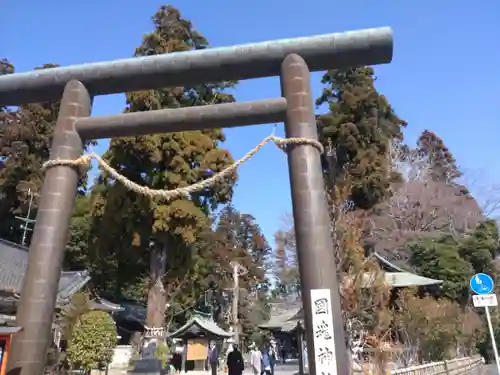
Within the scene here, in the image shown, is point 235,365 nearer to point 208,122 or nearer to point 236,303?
point 208,122

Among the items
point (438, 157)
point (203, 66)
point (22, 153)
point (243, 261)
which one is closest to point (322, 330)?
point (203, 66)

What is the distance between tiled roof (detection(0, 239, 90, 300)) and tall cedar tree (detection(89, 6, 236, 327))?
176 cm

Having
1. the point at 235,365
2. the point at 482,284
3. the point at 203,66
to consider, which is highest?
the point at 203,66

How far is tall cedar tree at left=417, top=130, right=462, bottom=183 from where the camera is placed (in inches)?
1563

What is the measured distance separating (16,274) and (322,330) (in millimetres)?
14215

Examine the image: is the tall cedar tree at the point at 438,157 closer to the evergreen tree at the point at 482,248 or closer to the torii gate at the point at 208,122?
the evergreen tree at the point at 482,248

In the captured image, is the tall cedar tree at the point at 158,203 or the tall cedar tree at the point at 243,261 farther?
the tall cedar tree at the point at 243,261

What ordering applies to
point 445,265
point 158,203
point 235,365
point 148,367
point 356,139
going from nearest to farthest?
point 235,365, point 148,367, point 158,203, point 356,139, point 445,265

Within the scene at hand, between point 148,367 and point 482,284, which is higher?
point 482,284

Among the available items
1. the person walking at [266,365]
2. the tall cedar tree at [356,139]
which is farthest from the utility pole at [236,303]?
the tall cedar tree at [356,139]

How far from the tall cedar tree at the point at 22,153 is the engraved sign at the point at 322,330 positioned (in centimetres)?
2554

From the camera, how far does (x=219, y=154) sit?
19.9 meters

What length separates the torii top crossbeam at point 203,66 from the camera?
551cm

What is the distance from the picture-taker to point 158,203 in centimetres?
1816
